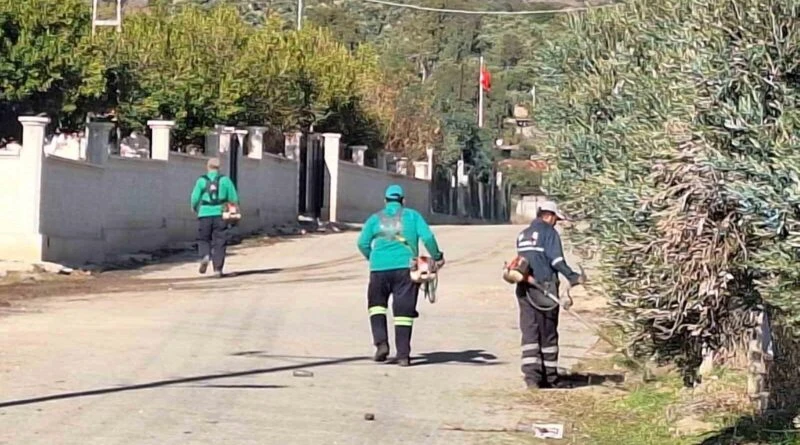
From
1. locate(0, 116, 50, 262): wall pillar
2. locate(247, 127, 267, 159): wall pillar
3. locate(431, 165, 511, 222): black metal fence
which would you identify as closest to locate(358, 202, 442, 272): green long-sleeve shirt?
locate(0, 116, 50, 262): wall pillar

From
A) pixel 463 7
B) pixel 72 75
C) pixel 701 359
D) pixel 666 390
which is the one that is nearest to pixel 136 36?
pixel 72 75

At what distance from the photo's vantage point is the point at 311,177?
130 feet

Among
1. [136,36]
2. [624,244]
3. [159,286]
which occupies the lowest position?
[159,286]

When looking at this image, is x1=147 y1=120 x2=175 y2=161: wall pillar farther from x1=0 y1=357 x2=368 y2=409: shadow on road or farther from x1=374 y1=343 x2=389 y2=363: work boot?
x1=374 y1=343 x2=389 y2=363: work boot

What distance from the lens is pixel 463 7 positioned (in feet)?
313

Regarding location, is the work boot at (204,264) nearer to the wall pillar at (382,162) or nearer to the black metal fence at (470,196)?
the wall pillar at (382,162)

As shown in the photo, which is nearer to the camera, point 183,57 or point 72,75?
point 72,75

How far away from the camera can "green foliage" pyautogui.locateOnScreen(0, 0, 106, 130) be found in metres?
29.4

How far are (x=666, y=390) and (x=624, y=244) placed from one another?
5.23 metres

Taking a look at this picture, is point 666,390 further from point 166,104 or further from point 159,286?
point 166,104

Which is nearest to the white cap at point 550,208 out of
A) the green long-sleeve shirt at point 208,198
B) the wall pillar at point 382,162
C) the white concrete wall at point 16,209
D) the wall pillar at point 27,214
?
the green long-sleeve shirt at point 208,198

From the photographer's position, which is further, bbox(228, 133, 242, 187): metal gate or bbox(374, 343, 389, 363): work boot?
bbox(228, 133, 242, 187): metal gate

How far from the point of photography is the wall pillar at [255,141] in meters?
35.0

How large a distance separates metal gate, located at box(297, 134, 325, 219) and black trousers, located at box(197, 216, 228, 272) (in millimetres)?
15124
